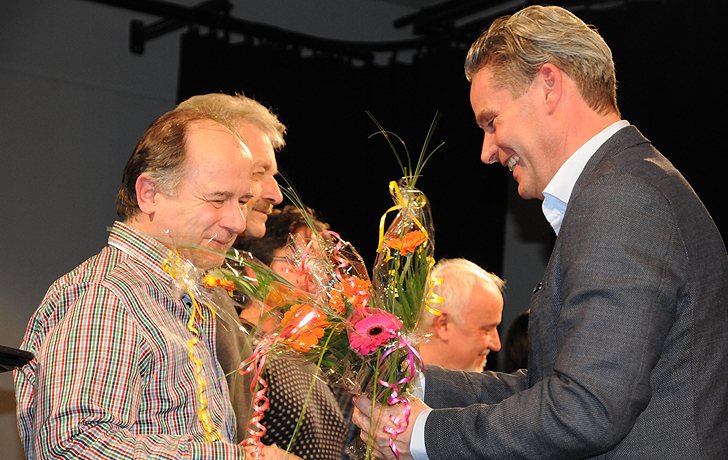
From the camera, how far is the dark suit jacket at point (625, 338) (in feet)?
4.43

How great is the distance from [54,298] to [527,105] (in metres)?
1.15

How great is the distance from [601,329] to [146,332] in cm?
95

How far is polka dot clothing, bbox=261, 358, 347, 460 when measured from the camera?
2.20m

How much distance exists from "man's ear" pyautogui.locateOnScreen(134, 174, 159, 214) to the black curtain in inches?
113

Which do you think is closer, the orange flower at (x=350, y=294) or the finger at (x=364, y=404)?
the orange flower at (x=350, y=294)

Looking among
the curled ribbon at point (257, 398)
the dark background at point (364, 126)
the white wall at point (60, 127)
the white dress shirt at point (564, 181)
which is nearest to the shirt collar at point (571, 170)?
the white dress shirt at point (564, 181)

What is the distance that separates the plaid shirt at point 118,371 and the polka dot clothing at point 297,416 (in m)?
0.43

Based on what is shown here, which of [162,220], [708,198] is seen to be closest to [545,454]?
[162,220]

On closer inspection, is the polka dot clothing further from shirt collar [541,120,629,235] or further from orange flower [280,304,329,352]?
shirt collar [541,120,629,235]

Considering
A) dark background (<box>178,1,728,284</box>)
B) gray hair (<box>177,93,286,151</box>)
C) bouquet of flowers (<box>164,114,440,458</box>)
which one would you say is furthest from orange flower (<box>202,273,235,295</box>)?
dark background (<box>178,1,728,284</box>)

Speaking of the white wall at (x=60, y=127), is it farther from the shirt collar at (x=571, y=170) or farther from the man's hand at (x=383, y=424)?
the shirt collar at (x=571, y=170)

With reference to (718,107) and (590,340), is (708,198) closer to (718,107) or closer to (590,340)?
(718,107)

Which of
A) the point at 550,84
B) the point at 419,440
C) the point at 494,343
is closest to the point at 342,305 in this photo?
the point at 419,440

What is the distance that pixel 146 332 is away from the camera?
1.61 metres
